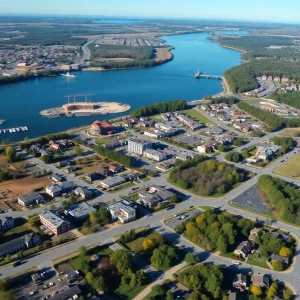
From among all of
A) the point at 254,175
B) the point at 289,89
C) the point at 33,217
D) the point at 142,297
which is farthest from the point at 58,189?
the point at 289,89

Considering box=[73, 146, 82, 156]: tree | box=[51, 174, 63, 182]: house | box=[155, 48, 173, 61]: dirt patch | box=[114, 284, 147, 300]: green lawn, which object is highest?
box=[155, 48, 173, 61]: dirt patch

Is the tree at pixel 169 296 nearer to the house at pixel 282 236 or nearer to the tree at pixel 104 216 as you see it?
the tree at pixel 104 216

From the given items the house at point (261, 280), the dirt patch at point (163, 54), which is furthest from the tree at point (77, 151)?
the dirt patch at point (163, 54)

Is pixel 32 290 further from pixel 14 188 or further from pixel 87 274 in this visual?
pixel 14 188

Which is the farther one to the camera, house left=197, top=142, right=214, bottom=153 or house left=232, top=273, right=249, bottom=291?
house left=197, top=142, right=214, bottom=153

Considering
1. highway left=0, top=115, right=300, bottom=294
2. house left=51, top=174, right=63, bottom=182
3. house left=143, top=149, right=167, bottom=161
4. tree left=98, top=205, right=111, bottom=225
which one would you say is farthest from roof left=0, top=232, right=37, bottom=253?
house left=143, top=149, right=167, bottom=161

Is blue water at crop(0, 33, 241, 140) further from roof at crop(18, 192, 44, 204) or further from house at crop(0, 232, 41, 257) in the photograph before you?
house at crop(0, 232, 41, 257)

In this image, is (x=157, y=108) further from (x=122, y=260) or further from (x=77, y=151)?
(x=122, y=260)
